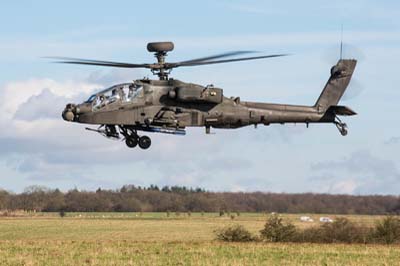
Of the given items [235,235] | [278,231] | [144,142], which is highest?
[144,142]

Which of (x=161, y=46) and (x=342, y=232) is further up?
(x=161, y=46)

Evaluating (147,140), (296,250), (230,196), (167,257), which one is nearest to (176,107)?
(147,140)

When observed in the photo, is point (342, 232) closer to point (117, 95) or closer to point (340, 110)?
point (340, 110)

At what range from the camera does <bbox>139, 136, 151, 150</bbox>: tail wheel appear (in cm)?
3694

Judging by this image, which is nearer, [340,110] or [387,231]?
[340,110]

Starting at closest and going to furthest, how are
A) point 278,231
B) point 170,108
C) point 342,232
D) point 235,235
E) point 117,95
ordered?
point 117,95 < point 170,108 < point 235,235 < point 278,231 < point 342,232

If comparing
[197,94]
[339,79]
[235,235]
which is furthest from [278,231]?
[197,94]

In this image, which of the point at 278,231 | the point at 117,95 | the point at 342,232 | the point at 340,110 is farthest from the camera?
the point at 342,232

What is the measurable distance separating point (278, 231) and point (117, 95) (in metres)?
20.0

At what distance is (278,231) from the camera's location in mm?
53719

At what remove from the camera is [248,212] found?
13750 cm

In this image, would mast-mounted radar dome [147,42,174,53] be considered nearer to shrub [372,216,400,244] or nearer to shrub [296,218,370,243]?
shrub [296,218,370,243]

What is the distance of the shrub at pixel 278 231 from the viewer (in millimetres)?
53375

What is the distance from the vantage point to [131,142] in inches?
1459
